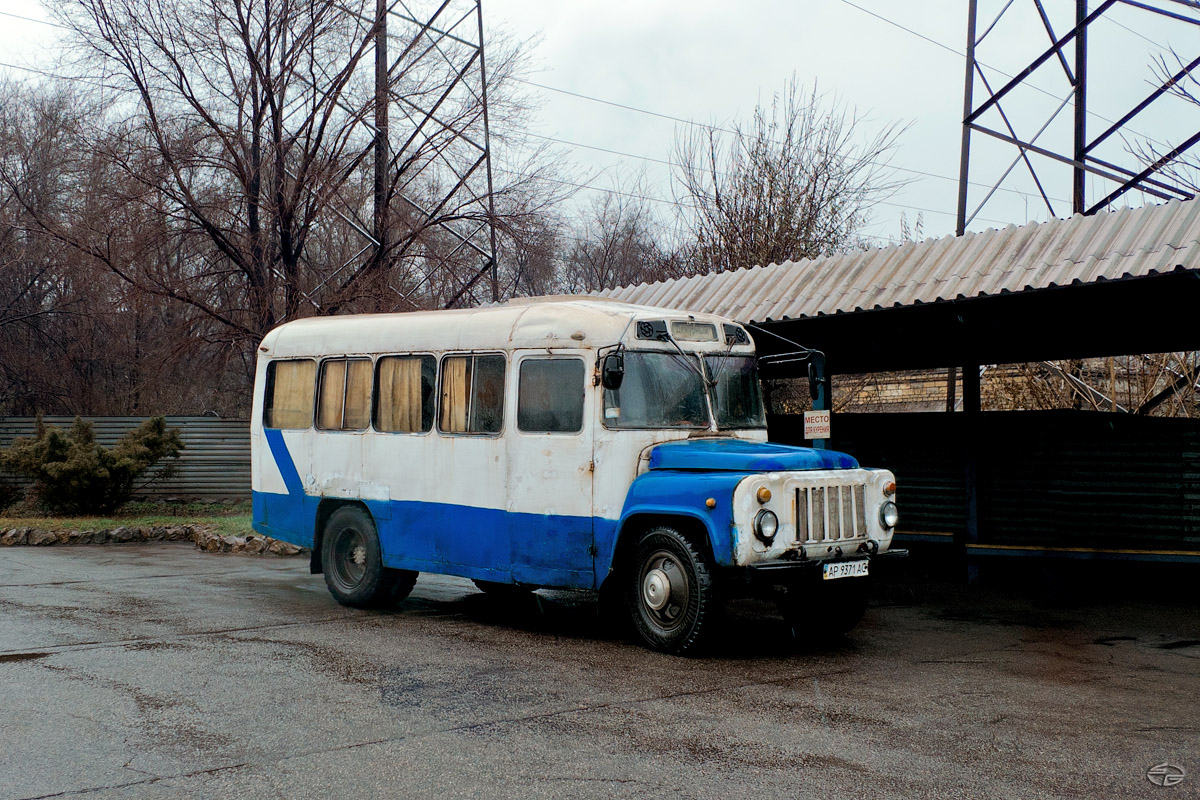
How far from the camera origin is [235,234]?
2102 cm

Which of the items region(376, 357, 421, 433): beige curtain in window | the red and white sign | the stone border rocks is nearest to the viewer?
region(376, 357, 421, 433): beige curtain in window

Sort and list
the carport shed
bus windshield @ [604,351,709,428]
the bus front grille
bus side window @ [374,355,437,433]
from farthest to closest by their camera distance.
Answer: bus side window @ [374,355,437,433] < the carport shed < bus windshield @ [604,351,709,428] < the bus front grille

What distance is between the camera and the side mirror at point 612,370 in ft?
28.6

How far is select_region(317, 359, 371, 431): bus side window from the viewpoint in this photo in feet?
35.9

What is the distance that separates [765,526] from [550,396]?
2.32 metres

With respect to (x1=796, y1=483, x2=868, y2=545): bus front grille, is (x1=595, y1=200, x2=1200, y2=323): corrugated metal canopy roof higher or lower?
higher

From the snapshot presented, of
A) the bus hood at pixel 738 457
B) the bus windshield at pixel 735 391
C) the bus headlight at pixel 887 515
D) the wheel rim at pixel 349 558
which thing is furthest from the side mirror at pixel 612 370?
the wheel rim at pixel 349 558

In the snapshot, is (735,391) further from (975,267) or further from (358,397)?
(358,397)

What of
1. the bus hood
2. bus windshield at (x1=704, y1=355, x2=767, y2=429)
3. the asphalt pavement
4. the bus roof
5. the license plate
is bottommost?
the asphalt pavement

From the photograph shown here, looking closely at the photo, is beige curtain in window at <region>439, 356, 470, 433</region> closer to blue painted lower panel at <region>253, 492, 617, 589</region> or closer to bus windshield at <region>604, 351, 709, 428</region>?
blue painted lower panel at <region>253, 492, 617, 589</region>

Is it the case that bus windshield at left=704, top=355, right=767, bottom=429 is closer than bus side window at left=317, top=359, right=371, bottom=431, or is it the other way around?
bus windshield at left=704, top=355, right=767, bottom=429

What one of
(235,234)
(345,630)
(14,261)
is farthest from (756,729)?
(14,261)

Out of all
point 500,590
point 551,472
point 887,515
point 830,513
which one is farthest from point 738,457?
point 500,590

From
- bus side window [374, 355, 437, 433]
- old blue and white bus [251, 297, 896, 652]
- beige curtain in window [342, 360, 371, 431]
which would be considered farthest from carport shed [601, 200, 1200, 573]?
beige curtain in window [342, 360, 371, 431]
